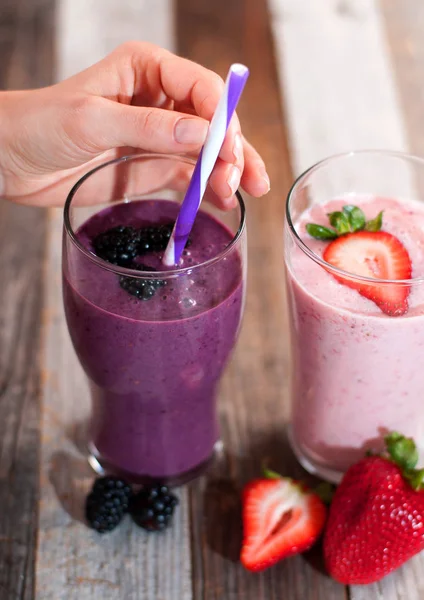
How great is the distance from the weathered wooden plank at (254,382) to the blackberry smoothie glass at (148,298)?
4.7 inches

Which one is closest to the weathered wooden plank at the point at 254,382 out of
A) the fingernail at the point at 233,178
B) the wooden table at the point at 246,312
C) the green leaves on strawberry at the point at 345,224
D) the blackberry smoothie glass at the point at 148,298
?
the wooden table at the point at 246,312

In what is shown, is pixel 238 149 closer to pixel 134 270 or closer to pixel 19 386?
pixel 134 270

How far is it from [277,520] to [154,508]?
19cm

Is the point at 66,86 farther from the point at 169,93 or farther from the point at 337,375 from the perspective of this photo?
the point at 337,375

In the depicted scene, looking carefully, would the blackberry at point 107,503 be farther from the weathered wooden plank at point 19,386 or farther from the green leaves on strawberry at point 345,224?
the green leaves on strawberry at point 345,224

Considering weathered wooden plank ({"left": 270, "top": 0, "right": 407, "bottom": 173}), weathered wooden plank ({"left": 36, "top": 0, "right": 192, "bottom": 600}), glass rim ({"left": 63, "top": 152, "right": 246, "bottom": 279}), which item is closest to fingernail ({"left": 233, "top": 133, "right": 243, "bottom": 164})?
glass rim ({"left": 63, "top": 152, "right": 246, "bottom": 279})

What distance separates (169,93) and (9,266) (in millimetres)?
627

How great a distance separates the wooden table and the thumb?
59 cm

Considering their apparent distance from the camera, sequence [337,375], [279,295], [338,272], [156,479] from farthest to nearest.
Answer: [279,295], [156,479], [337,375], [338,272]

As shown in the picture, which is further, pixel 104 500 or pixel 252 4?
pixel 252 4

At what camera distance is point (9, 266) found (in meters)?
1.68

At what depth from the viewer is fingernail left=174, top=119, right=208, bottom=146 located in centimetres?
103

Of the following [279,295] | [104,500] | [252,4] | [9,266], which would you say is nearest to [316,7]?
[252,4]

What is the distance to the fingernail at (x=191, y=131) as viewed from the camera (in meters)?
1.03
